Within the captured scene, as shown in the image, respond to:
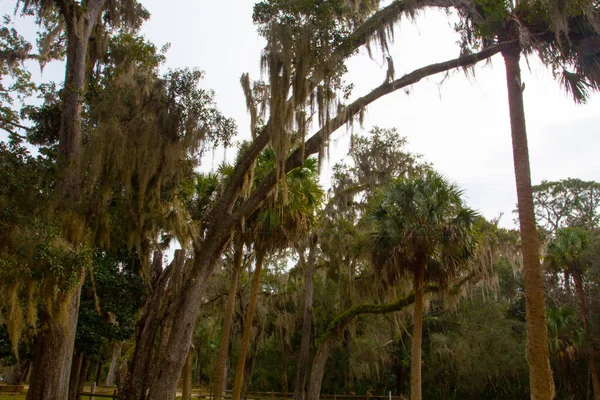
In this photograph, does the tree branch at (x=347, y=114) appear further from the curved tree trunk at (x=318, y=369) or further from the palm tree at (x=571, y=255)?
the palm tree at (x=571, y=255)

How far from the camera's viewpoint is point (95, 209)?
912cm

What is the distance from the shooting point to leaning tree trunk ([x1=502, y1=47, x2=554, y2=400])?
6.25 m

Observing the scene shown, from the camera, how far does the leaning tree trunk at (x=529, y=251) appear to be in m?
6.25

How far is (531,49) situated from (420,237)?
4572 millimetres

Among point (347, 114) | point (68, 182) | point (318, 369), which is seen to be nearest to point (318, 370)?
point (318, 369)

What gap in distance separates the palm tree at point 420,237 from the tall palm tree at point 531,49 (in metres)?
3.45

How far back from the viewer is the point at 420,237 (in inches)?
415

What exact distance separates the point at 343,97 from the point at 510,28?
9.94 feet

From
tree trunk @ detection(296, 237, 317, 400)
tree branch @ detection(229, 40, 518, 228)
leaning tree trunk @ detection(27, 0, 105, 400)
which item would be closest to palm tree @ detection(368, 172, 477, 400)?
tree branch @ detection(229, 40, 518, 228)

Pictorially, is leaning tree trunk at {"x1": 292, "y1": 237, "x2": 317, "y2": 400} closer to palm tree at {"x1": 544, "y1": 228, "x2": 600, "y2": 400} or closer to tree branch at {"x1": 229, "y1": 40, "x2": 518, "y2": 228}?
tree branch at {"x1": 229, "y1": 40, "x2": 518, "y2": 228}

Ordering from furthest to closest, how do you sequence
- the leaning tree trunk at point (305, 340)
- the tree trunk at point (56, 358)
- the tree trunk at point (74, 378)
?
the leaning tree trunk at point (305, 340) → the tree trunk at point (74, 378) → the tree trunk at point (56, 358)

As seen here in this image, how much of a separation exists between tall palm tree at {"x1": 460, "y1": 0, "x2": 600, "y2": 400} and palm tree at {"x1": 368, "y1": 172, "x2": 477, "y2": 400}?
3452mm

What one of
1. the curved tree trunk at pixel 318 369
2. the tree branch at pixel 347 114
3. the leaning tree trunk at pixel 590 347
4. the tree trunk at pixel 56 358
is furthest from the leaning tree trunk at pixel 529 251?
the leaning tree trunk at pixel 590 347

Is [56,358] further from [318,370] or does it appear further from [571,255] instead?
[571,255]
